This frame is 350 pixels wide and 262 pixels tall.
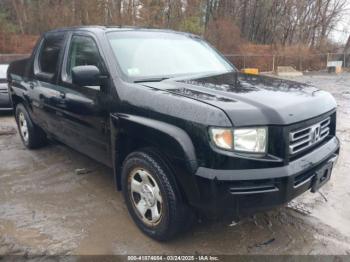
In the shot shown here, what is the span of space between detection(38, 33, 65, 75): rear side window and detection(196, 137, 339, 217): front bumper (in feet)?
8.87

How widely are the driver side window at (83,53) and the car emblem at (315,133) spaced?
78.9 inches

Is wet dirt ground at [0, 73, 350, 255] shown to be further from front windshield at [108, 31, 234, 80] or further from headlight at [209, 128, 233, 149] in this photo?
front windshield at [108, 31, 234, 80]

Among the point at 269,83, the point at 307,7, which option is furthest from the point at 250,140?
the point at 307,7

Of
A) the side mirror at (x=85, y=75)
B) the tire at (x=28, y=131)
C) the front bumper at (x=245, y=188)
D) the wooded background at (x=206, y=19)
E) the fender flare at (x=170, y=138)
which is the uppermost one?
the wooded background at (x=206, y=19)

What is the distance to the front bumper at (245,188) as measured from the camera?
2383 mm

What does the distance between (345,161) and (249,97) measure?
10.3 feet

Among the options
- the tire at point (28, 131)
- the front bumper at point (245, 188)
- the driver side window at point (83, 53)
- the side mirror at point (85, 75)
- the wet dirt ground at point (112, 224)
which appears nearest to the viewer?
the front bumper at point (245, 188)

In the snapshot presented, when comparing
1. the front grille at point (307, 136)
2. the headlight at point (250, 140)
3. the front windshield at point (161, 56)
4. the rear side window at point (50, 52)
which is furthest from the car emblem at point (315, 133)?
the rear side window at point (50, 52)

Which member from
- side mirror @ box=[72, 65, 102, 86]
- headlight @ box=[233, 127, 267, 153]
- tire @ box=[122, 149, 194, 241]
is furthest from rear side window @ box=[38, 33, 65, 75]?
headlight @ box=[233, 127, 267, 153]

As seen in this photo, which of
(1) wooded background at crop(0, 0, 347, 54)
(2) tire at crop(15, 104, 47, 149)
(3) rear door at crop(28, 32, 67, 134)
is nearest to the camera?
(3) rear door at crop(28, 32, 67, 134)

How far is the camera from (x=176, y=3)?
25.6 m

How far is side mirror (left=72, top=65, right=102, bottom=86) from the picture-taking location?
3047mm

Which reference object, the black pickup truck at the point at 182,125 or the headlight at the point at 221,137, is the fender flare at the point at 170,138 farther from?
the headlight at the point at 221,137

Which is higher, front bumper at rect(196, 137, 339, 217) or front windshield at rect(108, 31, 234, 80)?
front windshield at rect(108, 31, 234, 80)
